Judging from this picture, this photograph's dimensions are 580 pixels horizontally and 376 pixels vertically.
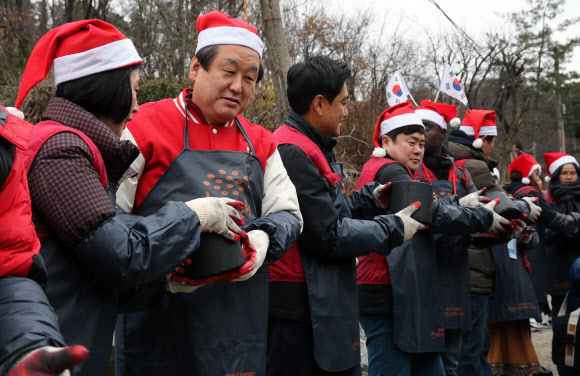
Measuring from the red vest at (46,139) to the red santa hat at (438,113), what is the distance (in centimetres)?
321

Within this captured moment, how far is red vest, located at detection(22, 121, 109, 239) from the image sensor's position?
5.43 feet

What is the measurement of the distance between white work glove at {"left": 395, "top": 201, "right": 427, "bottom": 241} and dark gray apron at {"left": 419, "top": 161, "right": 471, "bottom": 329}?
→ 998mm

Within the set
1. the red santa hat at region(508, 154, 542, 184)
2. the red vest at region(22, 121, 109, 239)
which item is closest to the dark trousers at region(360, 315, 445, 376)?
the red vest at region(22, 121, 109, 239)

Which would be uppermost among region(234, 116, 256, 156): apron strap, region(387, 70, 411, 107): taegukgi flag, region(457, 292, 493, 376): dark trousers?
region(387, 70, 411, 107): taegukgi flag

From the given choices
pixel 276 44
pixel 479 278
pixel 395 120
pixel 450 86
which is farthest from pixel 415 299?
pixel 276 44

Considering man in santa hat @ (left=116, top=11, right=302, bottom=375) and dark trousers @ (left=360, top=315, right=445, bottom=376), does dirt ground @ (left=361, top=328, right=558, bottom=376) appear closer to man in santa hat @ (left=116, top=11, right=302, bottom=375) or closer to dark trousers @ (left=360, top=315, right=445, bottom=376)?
dark trousers @ (left=360, top=315, right=445, bottom=376)

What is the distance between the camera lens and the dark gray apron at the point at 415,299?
336cm

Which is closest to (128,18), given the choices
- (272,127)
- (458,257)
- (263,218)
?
(272,127)

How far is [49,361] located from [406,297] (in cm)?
256

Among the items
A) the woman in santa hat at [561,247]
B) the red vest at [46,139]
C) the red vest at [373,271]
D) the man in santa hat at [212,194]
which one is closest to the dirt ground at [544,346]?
the woman in santa hat at [561,247]

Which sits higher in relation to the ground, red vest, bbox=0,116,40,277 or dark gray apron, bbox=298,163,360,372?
red vest, bbox=0,116,40,277

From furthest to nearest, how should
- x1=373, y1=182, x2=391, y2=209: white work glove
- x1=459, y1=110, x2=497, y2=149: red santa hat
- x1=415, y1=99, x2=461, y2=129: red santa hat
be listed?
1. x1=459, y1=110, x2=497, y2=149: red santa hat
2. x1=415, y1=99, x2=461, y2=129: red santa hat
3. x1=373, y1=182, x2=391, y2=209: white work glove

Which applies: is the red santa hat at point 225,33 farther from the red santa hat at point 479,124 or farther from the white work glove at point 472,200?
the red santa hat at point 479,124

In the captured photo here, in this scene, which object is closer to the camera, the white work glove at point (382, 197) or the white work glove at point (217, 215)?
the white work glove at point (217, 215)
